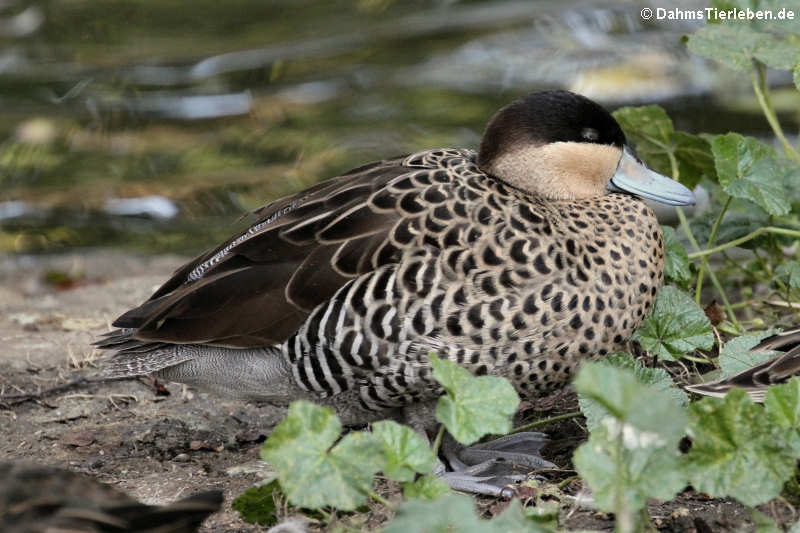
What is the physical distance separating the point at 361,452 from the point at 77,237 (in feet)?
16.3

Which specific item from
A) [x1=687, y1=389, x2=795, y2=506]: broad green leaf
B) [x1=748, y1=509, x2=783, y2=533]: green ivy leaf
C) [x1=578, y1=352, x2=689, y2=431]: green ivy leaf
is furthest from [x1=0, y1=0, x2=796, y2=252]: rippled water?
[x1=748, y1=509, x2=783, y2=533]: green ivy leaf

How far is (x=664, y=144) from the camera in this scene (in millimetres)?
5305

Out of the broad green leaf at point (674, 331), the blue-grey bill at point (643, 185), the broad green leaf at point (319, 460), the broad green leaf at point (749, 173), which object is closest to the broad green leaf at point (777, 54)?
the broad green leaf at point (749, 173)

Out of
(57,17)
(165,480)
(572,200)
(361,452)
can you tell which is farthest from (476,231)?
(57,17)

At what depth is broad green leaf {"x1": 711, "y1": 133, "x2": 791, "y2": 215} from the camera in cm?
467

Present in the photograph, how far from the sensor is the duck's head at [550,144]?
171 inches

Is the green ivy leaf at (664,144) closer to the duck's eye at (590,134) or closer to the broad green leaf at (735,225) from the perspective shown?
the broad green leaf at (735,225)

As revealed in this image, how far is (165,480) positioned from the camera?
4238mm

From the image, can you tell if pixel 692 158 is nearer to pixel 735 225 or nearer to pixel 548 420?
pixel 735 225

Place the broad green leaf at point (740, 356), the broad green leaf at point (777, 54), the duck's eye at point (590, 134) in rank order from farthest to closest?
the broad green leaf at point (777, 54) < the duck's eye at point (590, 134) < the broad green leaf at point (740, 356)

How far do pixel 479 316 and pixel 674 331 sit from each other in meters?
0.83

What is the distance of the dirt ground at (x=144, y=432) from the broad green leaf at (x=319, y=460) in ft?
1.61

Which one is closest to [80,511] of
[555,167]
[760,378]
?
[760,378]

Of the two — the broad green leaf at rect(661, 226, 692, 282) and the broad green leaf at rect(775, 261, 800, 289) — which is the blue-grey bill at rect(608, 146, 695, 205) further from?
the broad green leaf at rect(775, 261, 800, 289)
